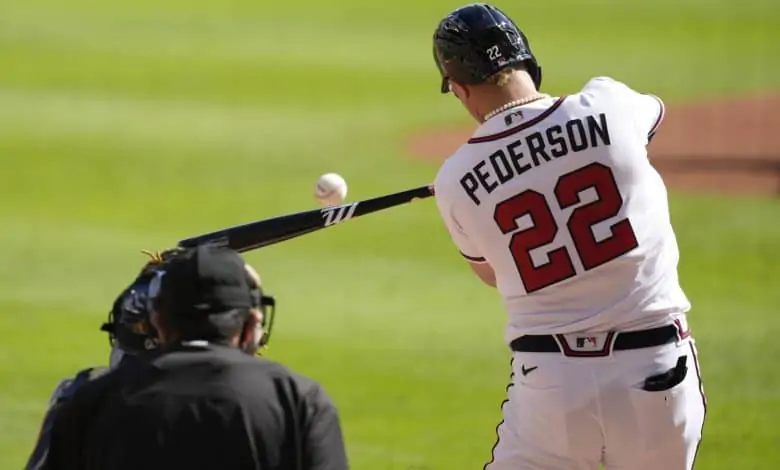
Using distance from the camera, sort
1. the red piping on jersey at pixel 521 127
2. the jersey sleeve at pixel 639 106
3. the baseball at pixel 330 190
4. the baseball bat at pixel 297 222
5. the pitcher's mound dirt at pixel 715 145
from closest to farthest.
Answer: the red piping on jersey at pixel 521 127 < the jersey sleeve at pixel 639 106 < the baseball bat at pixel 297 222 < the baseball at pixel 330 190 < the pitcher's mound dirt at pixel 715 145

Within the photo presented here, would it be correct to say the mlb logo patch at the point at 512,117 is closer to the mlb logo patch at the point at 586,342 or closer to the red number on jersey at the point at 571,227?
the red number on jersey at the point at 571,227

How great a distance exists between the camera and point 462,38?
14.9 feet

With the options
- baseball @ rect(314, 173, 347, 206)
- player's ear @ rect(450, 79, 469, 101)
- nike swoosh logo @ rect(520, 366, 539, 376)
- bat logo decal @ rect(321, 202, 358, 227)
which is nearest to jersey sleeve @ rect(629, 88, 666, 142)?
player's ear @ rect(450, 79, 469, 101)

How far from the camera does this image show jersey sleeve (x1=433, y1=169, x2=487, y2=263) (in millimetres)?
4469

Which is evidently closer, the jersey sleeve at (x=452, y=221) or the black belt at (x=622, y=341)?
the black belt at (x=622, y=341)

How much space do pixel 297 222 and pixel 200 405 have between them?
6.34 feet

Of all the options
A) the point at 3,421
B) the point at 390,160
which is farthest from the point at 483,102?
the point at 390,160

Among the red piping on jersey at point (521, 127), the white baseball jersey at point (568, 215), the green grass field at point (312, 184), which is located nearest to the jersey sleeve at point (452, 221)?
the white baseball jersey at point (568, 215)

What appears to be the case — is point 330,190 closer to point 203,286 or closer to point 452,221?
point 452,221

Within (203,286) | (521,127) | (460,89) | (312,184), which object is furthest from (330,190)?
(312,184)

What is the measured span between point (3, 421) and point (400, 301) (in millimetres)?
2947

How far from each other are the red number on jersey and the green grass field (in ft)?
9.19

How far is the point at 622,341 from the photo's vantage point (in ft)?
14.0

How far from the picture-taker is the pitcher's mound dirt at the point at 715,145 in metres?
13.1
